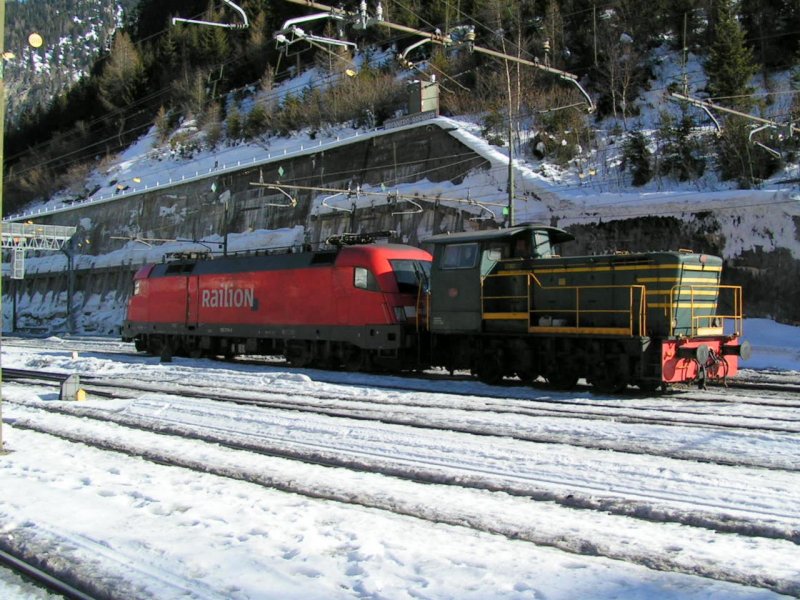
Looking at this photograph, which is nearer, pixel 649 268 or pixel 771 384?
pixel 649 268

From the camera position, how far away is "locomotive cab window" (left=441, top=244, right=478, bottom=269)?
50.8 feet

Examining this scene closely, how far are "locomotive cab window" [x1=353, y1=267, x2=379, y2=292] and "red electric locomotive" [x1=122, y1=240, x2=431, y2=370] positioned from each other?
0.08ft

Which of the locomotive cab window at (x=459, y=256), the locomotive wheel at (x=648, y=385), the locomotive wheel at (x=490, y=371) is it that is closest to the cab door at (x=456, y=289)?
the locomotive cab window at (x=459, y=256)

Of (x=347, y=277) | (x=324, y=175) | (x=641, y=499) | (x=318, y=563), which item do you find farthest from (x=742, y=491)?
(x=324, y=175)

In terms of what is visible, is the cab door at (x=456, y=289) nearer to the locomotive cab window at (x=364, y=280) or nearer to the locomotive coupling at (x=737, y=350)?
the locomotive cab window at (x=364, y=280)

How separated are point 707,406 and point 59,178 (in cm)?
8699

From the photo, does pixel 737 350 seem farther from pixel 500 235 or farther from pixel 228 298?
pixel 228 298

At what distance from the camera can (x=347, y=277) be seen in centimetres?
1816

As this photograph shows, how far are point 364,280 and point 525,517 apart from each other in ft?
40.9

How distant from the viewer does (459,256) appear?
51.5ft

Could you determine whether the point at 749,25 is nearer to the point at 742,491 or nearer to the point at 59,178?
the point at 742,491

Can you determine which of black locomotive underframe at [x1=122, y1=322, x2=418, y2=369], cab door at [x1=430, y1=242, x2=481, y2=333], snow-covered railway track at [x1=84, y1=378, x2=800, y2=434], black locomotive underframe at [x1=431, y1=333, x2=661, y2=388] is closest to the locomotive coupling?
black locomotive underframe at [x1=431, y1=333, x2=661, y2=388]

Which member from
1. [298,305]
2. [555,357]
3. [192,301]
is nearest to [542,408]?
[555,357]

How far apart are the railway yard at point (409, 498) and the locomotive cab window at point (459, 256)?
4.10 meters
